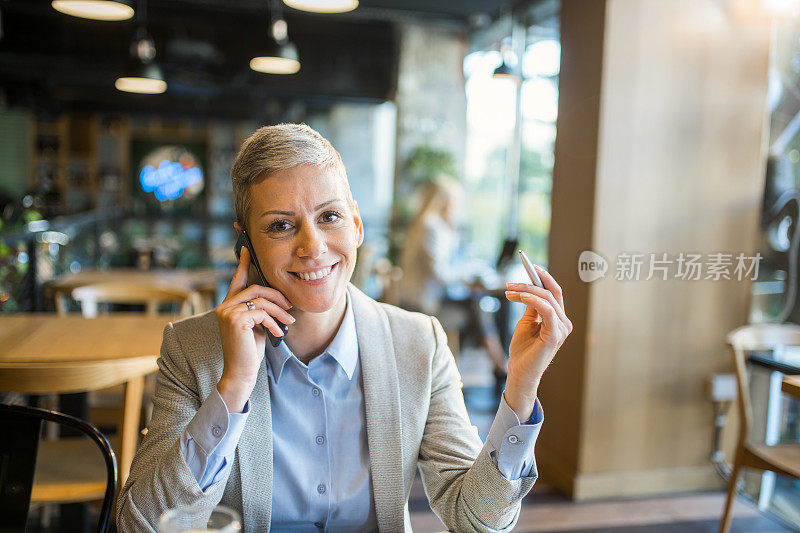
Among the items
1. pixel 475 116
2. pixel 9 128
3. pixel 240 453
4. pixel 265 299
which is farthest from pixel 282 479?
pixel 9 128

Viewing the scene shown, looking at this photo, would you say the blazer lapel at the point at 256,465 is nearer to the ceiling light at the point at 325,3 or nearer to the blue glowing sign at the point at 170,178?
the ceiling light at the point at 325,3

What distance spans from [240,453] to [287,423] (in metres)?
0.11

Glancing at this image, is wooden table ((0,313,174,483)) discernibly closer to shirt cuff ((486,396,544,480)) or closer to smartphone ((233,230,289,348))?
smartphone ((233,230,289,348))

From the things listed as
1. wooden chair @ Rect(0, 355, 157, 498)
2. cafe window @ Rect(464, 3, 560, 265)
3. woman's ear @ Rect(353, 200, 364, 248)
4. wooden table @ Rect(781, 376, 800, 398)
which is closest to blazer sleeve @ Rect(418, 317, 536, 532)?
woman's ear @ Rect(353, 200, 364, 248)

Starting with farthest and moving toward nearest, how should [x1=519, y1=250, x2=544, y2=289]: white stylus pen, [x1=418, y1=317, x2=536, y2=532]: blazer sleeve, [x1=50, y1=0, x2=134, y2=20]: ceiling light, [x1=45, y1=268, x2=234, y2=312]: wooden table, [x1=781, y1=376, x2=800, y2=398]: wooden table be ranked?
→ [x1=45, y1=268, x2=234, y2=312]: wooden table
[x1=50, y1=0, x2=134, y2=20]: ceiling light
[x1=781, y1=376, x2=800, y2=398]: wooden table
[x1=418, y1=317, x2=536, y2=532]: blazer sleeve
[x1=519, y1=250, x2=544, y2=289]: white stylus pen

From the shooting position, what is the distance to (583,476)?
330 centimetres

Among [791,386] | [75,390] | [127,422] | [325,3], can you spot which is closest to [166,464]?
[75,390]

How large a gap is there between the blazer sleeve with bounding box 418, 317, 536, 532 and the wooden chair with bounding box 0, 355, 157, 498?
39.5 inches

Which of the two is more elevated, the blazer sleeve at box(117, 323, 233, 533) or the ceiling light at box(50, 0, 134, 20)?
the ceiling light at box(50, 0, 134, 20)

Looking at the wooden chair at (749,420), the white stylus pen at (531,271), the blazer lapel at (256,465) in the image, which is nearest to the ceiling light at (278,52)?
the wooden chair at (749,420)

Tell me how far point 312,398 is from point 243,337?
0.23 meters

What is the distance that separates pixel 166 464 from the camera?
3.70 feet

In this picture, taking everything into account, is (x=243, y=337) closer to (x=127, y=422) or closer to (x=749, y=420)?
(x=127, y=422)

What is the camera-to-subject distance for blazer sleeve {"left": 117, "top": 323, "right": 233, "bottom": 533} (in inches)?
44.2
